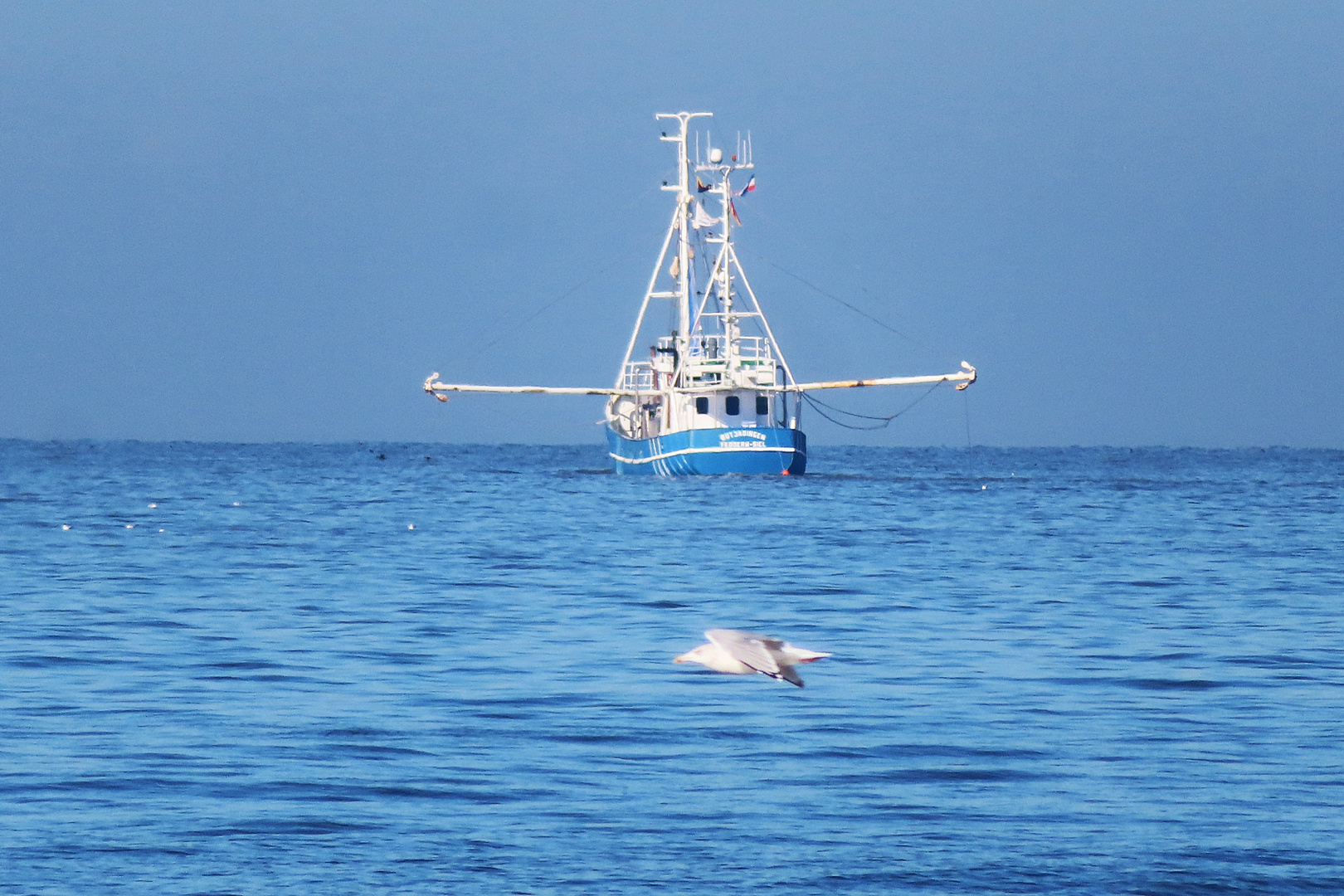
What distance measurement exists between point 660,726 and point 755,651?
1134 mm

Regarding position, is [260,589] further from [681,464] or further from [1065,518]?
[681,464]

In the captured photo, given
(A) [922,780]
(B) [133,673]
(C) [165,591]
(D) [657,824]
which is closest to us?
(D) [657,824]

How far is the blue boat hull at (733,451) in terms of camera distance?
70.9m

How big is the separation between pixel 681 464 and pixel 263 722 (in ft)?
192

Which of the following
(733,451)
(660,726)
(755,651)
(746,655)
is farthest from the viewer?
(733,451)

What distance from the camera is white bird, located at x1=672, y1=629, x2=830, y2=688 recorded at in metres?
12.5

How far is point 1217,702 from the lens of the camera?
16.6 metres

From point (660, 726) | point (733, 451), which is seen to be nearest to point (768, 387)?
point (733, 451)

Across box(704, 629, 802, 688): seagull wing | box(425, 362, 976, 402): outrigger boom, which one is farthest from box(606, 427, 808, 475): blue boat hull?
box(704, 629, 802, 688): seagull wing

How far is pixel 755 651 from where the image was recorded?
14.5 meters

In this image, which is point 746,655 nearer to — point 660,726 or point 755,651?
point 755,651

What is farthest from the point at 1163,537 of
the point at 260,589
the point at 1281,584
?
the point at 260,589

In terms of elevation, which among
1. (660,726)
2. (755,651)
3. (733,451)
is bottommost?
(660,726)

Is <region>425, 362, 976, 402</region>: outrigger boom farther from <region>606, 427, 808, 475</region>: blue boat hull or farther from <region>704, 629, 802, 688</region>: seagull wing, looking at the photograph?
<region>704, 629, 802, 688</region>: seagull wing
